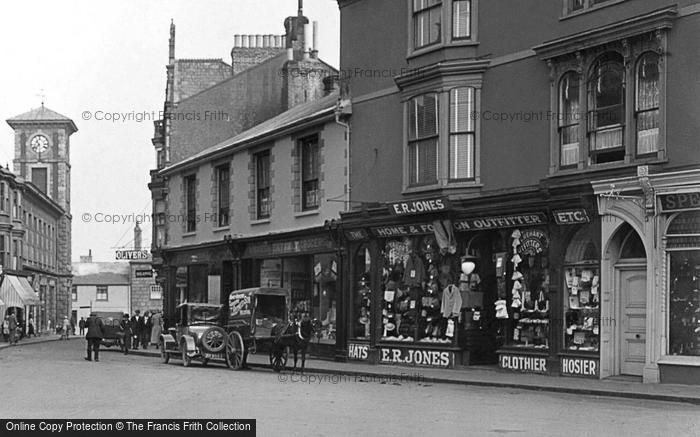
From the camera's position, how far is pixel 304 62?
44.0m

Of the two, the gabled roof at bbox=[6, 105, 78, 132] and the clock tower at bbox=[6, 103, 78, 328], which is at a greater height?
the gabled roof at bbox=[6, 105, 78, 132]

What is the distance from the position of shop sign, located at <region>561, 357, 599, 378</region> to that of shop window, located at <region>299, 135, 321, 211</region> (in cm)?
1152

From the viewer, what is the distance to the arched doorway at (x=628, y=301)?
1983 centimetres

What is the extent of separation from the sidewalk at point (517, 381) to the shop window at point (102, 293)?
79.0 m

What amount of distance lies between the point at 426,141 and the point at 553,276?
16.7 feet

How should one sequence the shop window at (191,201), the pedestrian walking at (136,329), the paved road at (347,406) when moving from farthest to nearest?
the pedestrian walking at (136,329), the shop window at (191,201), the paved road at (347,406)

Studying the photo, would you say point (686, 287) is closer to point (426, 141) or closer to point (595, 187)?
point (595, 187)

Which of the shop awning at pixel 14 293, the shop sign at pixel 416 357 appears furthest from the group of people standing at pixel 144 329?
the shop awning at pixel 14 293

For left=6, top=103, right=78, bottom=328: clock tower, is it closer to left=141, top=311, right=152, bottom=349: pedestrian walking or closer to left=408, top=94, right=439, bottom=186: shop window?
left=141, top=311, right=152, bottom=349: pedestrian walking

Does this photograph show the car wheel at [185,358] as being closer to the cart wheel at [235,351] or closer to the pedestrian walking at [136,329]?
the cart wheel at [235,351]

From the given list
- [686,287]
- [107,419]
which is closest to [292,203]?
[686,287]

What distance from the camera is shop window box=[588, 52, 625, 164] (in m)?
20.0

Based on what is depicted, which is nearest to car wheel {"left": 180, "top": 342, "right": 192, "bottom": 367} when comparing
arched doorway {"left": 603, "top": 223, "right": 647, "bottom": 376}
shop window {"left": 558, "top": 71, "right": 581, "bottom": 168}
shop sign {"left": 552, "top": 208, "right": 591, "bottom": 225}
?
shop sign {"left": 552, "top": 208, "right": 591, "bottom": 225}

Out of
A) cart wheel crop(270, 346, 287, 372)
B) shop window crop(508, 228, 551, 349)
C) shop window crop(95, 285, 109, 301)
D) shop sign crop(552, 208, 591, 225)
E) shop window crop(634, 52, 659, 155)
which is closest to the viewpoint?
shop window crop(634, 52, 659, 155)
